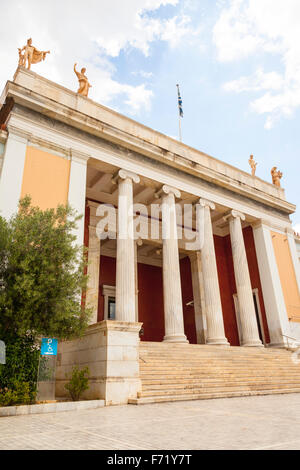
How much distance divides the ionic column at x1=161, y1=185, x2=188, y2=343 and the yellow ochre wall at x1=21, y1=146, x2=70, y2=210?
5.01 m

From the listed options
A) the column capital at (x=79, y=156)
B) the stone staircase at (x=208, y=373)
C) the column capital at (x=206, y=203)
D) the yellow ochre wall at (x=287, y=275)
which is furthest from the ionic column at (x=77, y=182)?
the yellow ochre wall at (x=287, y=275)

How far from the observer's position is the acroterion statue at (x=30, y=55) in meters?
14.6

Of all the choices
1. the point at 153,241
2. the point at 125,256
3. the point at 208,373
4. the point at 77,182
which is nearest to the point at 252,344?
the point at 208,373

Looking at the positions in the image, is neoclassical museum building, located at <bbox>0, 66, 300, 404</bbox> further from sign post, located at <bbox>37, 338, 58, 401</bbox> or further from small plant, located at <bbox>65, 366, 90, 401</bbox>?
sign post, located at <bbox>37, 338, 58, 401</bbox>

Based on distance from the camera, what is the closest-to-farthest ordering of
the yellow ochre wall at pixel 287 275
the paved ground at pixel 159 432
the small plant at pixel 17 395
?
the paved ground at pixel 159 432
the small plant at pixel 17 395
the yellow ochre wall at pixel 287 275

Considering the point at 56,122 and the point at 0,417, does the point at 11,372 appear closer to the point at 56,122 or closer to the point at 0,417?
the point at 0,417

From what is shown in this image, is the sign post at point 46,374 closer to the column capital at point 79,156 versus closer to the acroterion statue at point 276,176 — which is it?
the column capital at point 79,156

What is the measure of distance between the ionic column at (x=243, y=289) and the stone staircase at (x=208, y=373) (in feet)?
7.50

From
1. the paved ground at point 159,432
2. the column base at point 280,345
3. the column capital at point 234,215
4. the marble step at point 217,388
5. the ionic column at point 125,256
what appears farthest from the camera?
the column capital at point 234,215

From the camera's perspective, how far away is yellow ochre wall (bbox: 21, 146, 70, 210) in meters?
12.8

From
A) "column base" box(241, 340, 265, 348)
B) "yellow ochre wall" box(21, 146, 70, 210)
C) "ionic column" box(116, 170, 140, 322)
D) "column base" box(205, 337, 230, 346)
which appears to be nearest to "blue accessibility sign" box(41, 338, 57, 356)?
"ionic column" box(116, 170, 140, 322)

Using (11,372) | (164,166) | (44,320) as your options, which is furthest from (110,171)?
(11,372)
